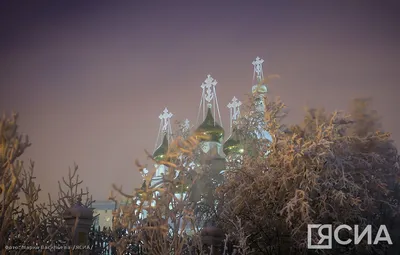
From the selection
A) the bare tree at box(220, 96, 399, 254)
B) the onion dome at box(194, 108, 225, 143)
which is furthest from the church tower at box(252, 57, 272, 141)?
the onion dome at box(194, 108, 225, 143)

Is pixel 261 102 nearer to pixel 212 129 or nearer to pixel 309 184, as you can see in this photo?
pixel 309 184

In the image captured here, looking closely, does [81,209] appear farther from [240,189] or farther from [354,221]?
[354,221]

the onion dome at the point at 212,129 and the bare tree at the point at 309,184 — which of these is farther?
the onion dome at the point at 212,129

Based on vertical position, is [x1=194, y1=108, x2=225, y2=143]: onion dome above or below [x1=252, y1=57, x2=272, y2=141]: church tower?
above

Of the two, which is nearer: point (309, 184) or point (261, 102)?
point (309, 184)

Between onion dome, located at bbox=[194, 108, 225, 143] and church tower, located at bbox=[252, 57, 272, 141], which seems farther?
onion dome, located at bbox=[194, 108, 225, 143]

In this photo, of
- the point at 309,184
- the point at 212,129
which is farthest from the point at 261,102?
the point at 212,129

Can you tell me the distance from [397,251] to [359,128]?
157 inches

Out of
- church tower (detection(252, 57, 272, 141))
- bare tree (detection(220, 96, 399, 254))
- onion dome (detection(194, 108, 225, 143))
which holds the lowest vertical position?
bare tree (detection(220, 96, 399, 254))

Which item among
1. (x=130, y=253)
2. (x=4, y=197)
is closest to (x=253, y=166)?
(x=130, y=253)

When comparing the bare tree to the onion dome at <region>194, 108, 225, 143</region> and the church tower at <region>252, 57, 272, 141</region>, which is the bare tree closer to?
the church tower at <region>252, 57, 272, 141</region>

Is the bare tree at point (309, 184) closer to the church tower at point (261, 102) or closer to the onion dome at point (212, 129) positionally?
the church tower at point (261, 102)

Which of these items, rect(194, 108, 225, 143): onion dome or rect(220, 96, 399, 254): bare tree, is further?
rect(194, 108, 225, 143): onion dome

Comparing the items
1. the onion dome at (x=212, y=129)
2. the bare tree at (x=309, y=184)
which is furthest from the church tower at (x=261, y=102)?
the onion dome at (x=212, y=129)
